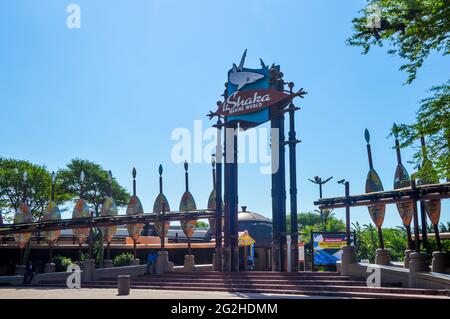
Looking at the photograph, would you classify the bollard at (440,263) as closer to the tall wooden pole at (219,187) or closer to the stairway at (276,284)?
the stairway at (276,284)

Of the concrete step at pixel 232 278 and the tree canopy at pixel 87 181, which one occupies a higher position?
the tree canopy at pixel 87 181

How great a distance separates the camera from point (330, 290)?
1853 cm

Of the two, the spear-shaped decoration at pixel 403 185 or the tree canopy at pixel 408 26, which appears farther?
the spear-shaped decoration at pixel 403 185

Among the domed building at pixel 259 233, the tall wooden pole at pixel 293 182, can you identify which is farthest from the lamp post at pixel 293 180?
the domed building at pixel 259 233

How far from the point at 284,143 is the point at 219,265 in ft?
26.5

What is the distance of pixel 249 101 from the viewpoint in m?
26.9

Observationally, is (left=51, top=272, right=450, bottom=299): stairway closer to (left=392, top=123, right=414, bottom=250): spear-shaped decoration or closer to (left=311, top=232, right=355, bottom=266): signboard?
(left=392, top=123, right=414, bottom=250): spear-shaped decoration

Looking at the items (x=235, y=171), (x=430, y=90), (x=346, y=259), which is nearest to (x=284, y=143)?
(x=235, y=171)

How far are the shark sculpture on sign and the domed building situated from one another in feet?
57.4

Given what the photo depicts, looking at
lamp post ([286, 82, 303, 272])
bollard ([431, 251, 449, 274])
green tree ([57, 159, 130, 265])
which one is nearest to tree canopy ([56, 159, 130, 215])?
green tree ([57, 159, 130, 265])

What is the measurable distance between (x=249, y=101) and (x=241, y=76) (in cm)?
173

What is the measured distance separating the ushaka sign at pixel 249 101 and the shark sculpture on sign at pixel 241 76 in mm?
551

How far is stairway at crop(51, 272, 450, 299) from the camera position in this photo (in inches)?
666

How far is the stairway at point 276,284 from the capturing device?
16906mm
